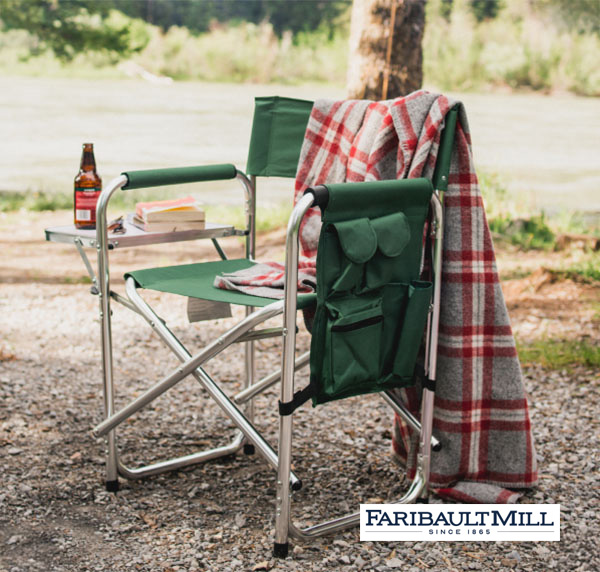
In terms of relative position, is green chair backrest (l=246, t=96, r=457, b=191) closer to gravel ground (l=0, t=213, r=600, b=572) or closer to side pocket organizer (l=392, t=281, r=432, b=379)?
side pocket organizer (l=392, t=281, r=432, b=379)

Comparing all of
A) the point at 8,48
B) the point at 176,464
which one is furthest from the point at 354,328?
the point at 8,48

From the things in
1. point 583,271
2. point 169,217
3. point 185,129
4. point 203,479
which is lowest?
point 203,479

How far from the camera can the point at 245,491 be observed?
6.95 feet

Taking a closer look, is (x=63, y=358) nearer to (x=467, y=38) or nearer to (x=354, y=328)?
(x=354, y=328)

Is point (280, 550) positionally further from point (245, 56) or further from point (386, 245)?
point (245, 56)

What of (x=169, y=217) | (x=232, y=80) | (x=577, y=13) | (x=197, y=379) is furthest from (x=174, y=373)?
(x=577, y=13)

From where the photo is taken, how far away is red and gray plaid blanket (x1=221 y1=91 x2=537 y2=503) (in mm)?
1887

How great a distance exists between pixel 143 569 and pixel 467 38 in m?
5.69

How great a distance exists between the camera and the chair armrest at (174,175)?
196cm

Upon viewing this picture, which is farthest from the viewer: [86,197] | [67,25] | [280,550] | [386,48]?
[67,25]

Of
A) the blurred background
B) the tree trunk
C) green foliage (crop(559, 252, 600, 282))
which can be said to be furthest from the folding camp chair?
the blurred background

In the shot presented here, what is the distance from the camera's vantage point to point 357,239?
1.62m

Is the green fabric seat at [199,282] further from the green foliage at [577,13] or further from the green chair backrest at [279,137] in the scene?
the green foliage at [577,13]

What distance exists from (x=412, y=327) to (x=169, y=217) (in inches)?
27.3
